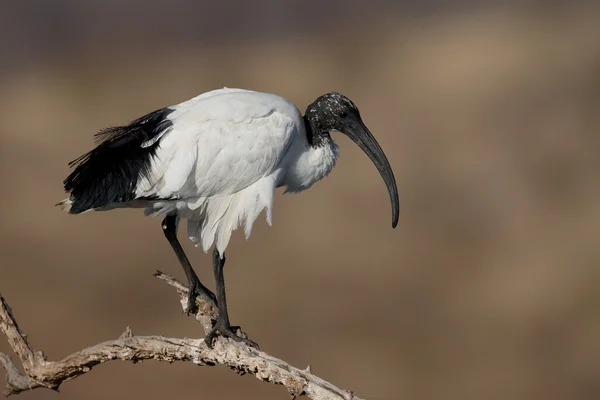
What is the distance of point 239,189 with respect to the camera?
7.33m

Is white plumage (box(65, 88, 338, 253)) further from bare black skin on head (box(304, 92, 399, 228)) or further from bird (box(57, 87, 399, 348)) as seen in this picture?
bare black skin on head (box(304, 92, 399, 228))

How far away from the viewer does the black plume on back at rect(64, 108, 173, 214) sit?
6934mm

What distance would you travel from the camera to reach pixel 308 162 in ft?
25.1

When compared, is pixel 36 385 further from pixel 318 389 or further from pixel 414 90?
pixel 414 90

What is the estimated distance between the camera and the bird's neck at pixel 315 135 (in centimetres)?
771

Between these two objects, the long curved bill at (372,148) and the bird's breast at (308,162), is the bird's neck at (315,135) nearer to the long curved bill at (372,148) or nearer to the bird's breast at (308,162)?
the bird's breast at (308,162)

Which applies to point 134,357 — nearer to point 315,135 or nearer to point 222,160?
point 222,160

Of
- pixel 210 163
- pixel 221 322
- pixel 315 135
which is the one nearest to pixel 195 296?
pixel 221 322

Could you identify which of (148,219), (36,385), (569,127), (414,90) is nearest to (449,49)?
(414,90)

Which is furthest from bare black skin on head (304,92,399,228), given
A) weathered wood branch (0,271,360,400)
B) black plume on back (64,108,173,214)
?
weathered wood branch (0,271,360,400)

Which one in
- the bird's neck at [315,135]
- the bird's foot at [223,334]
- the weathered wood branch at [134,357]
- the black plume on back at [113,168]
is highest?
the bird's neck at [315,135]

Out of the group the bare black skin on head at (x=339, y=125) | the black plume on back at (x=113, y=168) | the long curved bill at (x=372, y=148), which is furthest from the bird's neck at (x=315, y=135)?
the black plume on back at (x=113, y=168)

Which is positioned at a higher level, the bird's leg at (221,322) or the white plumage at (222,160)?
the white plumage at (222,160)

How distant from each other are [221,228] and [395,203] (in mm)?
1236
